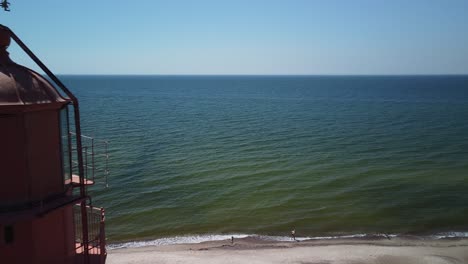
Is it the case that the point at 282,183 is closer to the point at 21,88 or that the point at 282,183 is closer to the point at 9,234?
the point at 9,234

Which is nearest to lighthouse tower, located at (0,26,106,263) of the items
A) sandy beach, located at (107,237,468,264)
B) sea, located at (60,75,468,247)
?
sandy beach, located at (107,237,468,264)

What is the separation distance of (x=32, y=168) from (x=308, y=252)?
1473cm

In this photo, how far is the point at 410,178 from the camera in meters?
30.8

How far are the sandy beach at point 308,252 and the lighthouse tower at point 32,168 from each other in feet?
34.4

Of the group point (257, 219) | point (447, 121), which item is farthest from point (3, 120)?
point (447, 121)

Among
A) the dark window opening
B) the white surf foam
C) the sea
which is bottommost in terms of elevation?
the white surf foam

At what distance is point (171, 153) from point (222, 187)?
11.0 metres

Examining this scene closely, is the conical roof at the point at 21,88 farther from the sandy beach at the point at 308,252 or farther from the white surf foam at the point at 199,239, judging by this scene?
the white surf foam at the point at 199,239

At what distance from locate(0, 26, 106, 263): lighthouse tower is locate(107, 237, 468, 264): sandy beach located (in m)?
10.5

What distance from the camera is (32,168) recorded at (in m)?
7.60

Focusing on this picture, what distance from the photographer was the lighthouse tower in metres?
7.32

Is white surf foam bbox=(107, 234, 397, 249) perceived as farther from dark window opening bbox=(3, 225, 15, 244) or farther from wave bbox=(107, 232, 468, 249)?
dark window opening bbox=(3, 225, 15, 244)

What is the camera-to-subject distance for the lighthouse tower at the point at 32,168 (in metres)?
7.32

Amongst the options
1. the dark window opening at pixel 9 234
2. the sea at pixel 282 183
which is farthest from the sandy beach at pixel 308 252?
the dark window opening at pixel 9 234
